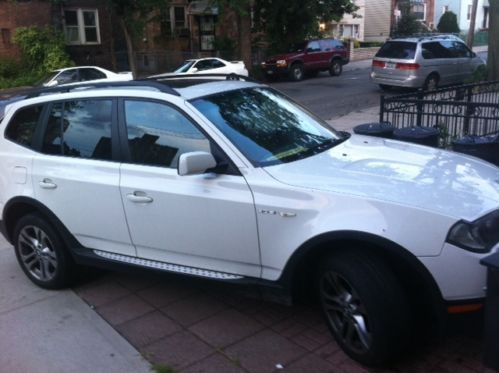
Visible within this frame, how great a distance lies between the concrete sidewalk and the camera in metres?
3.63

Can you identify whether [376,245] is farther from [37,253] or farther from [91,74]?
[91,74]

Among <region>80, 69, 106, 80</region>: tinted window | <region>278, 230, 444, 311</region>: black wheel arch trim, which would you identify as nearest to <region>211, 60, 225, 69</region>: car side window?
<region>80, 69, 106, 80</region>: tinted window

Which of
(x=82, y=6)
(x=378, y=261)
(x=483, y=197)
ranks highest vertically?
(x=82, y=6)

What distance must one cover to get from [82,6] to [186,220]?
89.4 feet

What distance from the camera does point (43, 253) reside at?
4781mm

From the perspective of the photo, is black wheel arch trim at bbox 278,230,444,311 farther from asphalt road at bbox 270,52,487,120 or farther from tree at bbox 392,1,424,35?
tree at bbox 392,1,424,35

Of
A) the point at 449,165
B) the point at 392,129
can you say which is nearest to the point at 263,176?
the point at 449,165

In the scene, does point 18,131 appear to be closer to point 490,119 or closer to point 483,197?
point 483,197

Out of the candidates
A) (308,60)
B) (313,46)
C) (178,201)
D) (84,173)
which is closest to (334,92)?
(308,60)

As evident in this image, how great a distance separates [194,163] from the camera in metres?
3.53

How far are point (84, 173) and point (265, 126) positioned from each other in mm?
1385

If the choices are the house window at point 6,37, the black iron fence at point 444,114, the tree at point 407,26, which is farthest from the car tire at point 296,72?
the tree at point 407,26

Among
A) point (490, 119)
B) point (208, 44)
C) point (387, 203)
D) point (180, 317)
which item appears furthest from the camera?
point (208, 44)

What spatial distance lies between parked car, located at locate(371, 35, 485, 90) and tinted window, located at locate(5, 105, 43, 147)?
15832 mm
